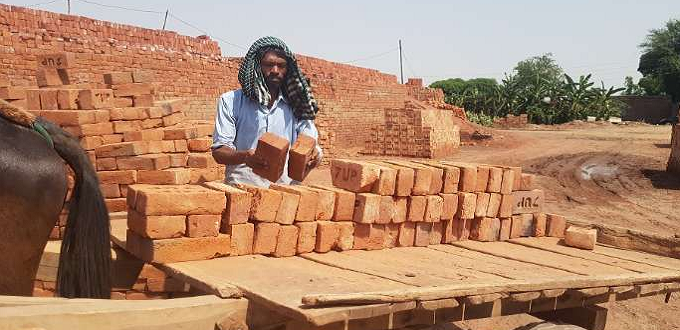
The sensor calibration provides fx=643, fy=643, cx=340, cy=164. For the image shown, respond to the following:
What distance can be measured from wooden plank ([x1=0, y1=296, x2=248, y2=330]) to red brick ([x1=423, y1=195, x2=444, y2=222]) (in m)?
1.65

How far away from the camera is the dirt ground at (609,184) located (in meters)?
6.45

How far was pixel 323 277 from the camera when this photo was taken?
282cm

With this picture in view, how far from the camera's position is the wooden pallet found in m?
2.35

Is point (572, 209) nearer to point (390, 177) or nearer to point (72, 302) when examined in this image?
point (390, 177)

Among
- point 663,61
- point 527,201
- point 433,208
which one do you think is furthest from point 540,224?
point 663,61

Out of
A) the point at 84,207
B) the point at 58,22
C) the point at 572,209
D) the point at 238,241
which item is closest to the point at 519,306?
the point at 238,241

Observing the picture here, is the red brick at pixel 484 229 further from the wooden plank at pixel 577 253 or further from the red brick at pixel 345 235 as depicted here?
the red brick at pixel 345 235

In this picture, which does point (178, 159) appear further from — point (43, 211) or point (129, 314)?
point (129, 314)

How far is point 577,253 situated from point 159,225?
2.67m

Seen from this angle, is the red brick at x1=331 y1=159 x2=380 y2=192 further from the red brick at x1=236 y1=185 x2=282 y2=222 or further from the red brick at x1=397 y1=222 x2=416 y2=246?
the red brick at x1=236 y1=185 x2=282 y2=222

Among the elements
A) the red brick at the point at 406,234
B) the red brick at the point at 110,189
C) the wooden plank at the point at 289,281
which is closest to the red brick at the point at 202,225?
the wooden plank at the point at 289,281

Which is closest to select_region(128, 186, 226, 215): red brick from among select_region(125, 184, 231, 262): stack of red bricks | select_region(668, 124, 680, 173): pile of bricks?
select_region(125, 184, 231, 262): stack of red bricks

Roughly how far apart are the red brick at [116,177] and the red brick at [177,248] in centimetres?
160

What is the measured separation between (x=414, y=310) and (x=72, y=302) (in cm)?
127
